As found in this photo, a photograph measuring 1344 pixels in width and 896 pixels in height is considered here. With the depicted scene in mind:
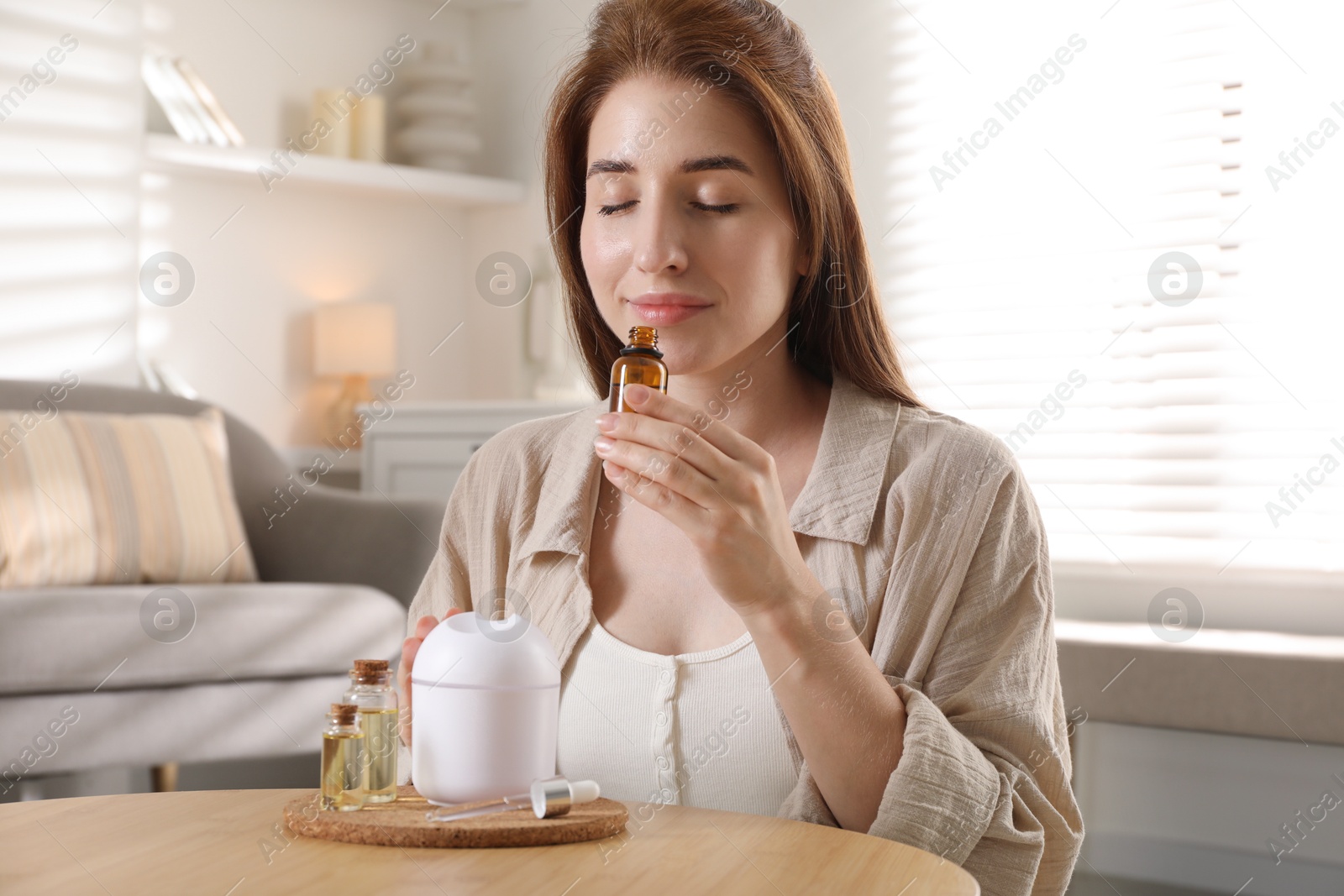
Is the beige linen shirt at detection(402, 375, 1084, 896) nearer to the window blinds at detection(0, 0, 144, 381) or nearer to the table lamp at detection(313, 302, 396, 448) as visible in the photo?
the window blinds at detection(0, 0, 144, 381)

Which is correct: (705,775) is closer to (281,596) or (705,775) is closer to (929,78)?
(281,596)

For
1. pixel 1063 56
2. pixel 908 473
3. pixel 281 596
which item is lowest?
pixel 281 596

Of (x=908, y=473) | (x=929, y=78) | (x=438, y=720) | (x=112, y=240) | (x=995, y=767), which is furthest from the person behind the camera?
(x=112, y=240)

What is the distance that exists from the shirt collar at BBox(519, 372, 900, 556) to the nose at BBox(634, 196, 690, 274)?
8.6 inches

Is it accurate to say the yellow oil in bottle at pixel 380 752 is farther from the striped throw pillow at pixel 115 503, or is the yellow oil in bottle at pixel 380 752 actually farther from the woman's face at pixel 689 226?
the striped throw pillow at pixel 115 503

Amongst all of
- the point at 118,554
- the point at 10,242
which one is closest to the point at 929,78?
the point at 118,554

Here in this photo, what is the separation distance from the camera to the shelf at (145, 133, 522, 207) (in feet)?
12.1

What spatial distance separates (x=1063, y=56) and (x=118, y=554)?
7.67 feet

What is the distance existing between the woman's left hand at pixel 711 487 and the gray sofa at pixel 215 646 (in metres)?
1.70

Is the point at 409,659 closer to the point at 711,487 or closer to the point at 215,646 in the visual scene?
the point at 711,487

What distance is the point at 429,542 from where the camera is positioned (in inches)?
109

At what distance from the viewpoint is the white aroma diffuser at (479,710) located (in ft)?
2.61

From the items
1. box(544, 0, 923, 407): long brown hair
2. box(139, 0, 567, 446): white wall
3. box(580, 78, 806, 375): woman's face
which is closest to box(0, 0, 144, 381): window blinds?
box(139, 0, 567, 446): white wall

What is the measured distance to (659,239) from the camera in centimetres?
104
